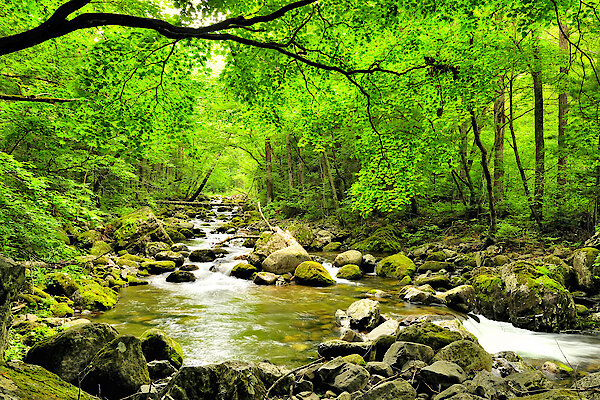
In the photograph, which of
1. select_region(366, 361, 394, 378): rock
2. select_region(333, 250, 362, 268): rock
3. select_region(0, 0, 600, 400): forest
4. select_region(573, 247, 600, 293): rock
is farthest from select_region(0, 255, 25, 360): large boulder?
select_region(573, 247, 600, 293): rock

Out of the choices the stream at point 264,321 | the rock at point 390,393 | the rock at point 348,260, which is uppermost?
the rock at point 348,260

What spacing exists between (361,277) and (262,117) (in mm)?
8675

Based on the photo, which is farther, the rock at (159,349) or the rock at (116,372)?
the rock at (159,349)

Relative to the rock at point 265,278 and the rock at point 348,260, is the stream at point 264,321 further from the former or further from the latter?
the rock at point 348,260

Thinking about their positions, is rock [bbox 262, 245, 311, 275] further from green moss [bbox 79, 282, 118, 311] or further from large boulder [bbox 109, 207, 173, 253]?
large boulder [bbox 109, 207, 173, 253]

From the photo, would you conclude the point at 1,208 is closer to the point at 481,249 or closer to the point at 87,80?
the point at 87,80

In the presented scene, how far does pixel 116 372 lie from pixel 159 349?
153 centimetres

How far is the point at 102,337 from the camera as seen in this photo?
189 inches

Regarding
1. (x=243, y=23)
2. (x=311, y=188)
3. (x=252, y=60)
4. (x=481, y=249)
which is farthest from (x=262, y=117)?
(x=311, y=188)

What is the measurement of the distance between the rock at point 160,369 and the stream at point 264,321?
105cm

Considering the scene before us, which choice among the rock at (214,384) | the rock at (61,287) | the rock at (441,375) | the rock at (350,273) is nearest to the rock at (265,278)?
the rock at (350,273)

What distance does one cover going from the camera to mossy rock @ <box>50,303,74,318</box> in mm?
7682

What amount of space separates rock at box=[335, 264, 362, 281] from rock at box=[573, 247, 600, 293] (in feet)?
22.5

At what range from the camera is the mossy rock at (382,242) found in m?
16.8
